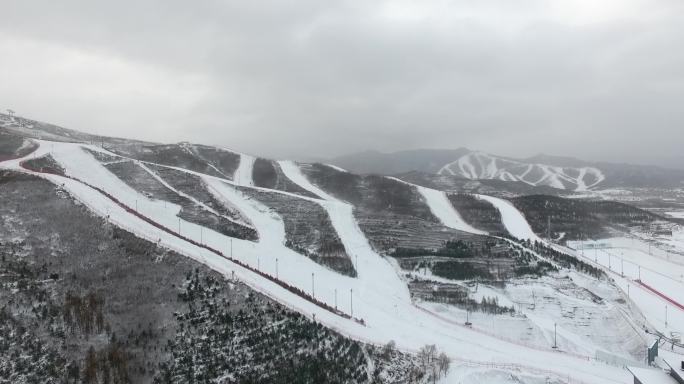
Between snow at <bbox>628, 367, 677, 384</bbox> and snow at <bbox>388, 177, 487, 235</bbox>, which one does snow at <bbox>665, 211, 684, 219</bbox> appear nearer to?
snow at <bbox>388, 177, 487, 235</bbox>

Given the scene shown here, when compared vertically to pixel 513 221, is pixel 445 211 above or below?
above

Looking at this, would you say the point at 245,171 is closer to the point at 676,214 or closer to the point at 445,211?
the point at 445,211

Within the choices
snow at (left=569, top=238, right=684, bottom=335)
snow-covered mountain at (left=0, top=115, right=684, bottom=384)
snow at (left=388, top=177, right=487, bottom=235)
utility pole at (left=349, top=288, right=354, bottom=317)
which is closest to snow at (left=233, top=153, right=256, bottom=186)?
snow-covered mountain at (left=0, top=115, right=684, bottom=384)

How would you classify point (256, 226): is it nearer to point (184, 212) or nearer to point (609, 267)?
point (184, 212)

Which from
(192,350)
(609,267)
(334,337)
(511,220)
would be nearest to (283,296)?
(334,337)

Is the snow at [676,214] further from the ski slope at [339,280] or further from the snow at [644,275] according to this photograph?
the ski slope at [339,280]

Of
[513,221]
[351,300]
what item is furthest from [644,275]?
[351,300]
